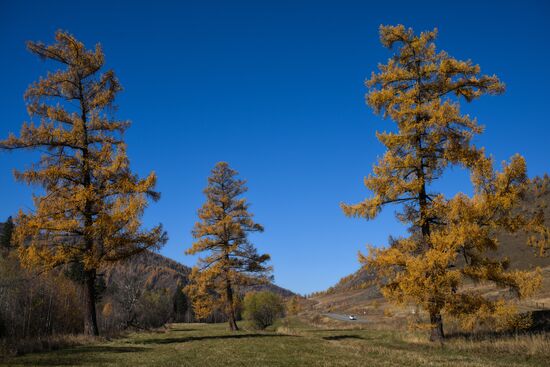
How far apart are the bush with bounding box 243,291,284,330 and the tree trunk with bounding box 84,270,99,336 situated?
25241mm

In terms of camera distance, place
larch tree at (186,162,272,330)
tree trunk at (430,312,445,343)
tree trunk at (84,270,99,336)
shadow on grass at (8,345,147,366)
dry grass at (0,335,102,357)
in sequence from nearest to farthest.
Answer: shadow on grass at (8,345,147,366)
dry grass at (0,335,102,357)
tree trunk at (430,312,445,343)
tree trunk at (84,270,99,336)
larch tree at (186,162,272,330)

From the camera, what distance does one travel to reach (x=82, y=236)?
21.1 meters

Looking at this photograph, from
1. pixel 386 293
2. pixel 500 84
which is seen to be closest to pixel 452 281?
pixel 386 293

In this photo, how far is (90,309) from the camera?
21562mm

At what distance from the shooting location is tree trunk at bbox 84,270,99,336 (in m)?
21.3

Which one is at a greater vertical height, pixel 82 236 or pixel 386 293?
pixel 82 236

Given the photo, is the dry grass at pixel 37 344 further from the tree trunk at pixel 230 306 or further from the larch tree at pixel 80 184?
the tree trunk at pixel 230 306

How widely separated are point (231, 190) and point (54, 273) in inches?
589

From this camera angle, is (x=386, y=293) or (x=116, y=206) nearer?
(x=386, y=293)

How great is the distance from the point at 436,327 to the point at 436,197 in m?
5.53

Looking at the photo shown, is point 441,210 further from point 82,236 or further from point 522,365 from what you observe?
point 82,236

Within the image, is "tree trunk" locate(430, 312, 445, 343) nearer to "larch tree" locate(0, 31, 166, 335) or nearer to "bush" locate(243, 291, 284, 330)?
"larch tree" locate(0, 31, 166, 335)

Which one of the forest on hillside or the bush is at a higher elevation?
the forest on hillside

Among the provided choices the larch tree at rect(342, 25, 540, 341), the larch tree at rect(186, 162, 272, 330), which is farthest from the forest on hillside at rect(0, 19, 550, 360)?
the larch tree at rect(186, 162, 272, 330)
